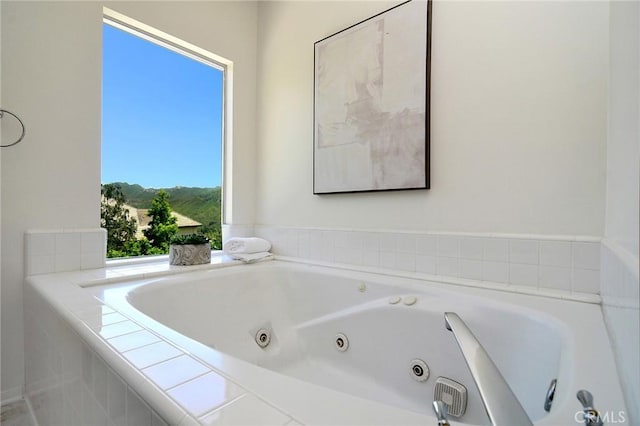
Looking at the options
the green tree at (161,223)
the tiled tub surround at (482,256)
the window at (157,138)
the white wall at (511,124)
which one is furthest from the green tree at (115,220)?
the white wall at (511,124)

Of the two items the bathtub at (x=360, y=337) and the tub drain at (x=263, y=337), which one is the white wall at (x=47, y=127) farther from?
the tub drain at (x=263, y=337)

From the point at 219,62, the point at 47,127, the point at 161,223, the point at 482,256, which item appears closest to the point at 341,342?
the point at 482,256

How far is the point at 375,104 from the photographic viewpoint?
1589 millimetres

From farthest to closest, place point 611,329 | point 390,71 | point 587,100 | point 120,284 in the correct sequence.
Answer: point 390,71 < point 120,284 < point 587,100 < point 611,329

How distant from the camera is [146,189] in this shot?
6.01ft

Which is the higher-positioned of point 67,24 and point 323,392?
point 67,24

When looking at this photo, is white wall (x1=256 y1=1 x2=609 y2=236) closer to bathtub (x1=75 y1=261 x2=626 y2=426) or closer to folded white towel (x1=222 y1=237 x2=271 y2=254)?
bathtub (x1=75 y1=261 x2=626 y2=426)

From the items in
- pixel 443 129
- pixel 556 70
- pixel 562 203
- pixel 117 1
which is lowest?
pixel 562 203

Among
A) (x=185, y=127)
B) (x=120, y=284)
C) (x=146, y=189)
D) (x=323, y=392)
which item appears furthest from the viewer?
(x=185, y=127)

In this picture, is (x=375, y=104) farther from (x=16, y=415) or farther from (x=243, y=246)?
(x=16, y=415)

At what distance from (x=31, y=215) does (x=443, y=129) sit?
1.96m

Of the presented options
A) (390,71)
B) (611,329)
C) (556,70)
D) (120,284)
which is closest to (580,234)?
(611,329)

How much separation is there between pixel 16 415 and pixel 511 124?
241 cm

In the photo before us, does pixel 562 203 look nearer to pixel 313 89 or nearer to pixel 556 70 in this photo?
pixel 556 70
